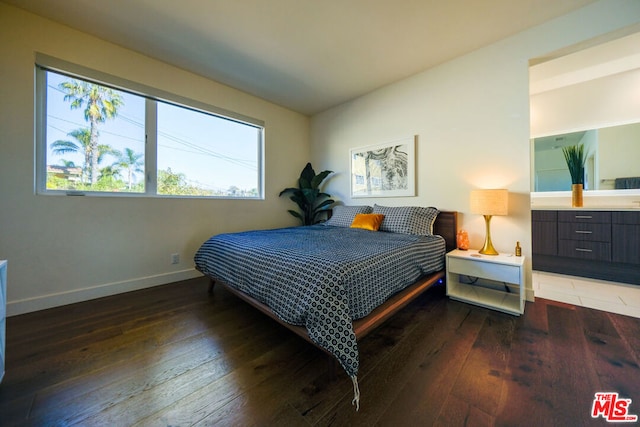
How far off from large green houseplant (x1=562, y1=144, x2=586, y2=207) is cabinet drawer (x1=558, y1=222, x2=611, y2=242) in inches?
12.8

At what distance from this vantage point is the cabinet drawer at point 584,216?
2.63 meters

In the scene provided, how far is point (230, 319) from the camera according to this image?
6.18 ft

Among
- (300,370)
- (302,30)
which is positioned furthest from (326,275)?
(302,30)

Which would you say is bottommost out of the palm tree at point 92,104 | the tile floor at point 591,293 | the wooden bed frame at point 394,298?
the tile floor at point 591,293

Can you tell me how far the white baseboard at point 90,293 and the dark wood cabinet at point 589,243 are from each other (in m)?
4.63

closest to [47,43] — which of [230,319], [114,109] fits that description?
[114,109]

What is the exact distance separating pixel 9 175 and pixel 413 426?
3.35 meters

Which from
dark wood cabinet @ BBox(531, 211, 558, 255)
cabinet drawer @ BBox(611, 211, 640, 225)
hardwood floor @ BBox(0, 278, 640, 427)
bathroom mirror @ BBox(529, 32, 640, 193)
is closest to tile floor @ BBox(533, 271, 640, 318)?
hardwood floor @ BBox(0, 278, 640, 427)

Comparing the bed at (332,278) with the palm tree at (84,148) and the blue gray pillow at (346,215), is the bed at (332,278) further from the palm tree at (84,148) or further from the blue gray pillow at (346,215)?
the palm tree at (84,148)

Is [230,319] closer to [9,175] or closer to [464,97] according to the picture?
[9,175]

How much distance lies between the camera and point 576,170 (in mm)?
3018

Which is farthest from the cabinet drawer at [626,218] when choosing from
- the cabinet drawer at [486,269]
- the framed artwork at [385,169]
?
the framed artwork at [385,169]

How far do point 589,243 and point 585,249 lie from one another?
8cm

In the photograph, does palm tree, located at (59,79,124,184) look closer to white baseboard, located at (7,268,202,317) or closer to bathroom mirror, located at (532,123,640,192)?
white baseboard, located at (7,268,202,317)
